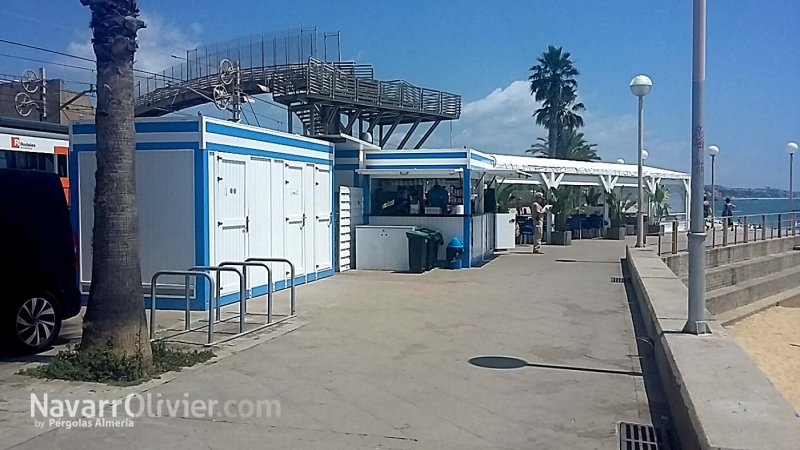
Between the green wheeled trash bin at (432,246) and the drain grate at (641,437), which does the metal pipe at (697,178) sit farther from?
the green wheeled trash bin at (432,246)

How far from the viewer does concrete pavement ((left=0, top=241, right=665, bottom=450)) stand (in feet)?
17.9

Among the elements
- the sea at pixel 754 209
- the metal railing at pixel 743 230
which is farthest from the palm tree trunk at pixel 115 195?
the sea at pixel 754 209

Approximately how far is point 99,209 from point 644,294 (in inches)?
293

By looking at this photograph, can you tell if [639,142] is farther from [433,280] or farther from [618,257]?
[433,280]

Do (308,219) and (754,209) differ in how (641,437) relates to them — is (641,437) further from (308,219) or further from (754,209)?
(754,209)

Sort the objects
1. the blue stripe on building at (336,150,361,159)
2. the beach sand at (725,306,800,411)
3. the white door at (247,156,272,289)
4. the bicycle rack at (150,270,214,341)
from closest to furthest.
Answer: the bicycle rack at (150,270,214,341), the beach sand at (725,306,800,411), the white door at (247,156,272,289), the blue stripe on building at (336,150,361,159)

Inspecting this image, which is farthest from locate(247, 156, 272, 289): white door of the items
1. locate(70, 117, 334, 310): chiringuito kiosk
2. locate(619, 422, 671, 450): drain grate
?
locate(619, 422, 671, 450): drain grate

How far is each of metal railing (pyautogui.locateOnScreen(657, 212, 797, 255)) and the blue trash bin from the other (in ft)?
20.9

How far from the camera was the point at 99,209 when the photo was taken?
722cm

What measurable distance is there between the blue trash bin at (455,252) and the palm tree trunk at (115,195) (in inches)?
413

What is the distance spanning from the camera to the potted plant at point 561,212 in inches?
993

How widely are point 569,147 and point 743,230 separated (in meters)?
31.1

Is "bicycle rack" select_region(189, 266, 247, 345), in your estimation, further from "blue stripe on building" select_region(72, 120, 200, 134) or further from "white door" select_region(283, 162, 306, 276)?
"white door" select_region(283, 162, 306, 276)

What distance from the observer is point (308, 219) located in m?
14.5
